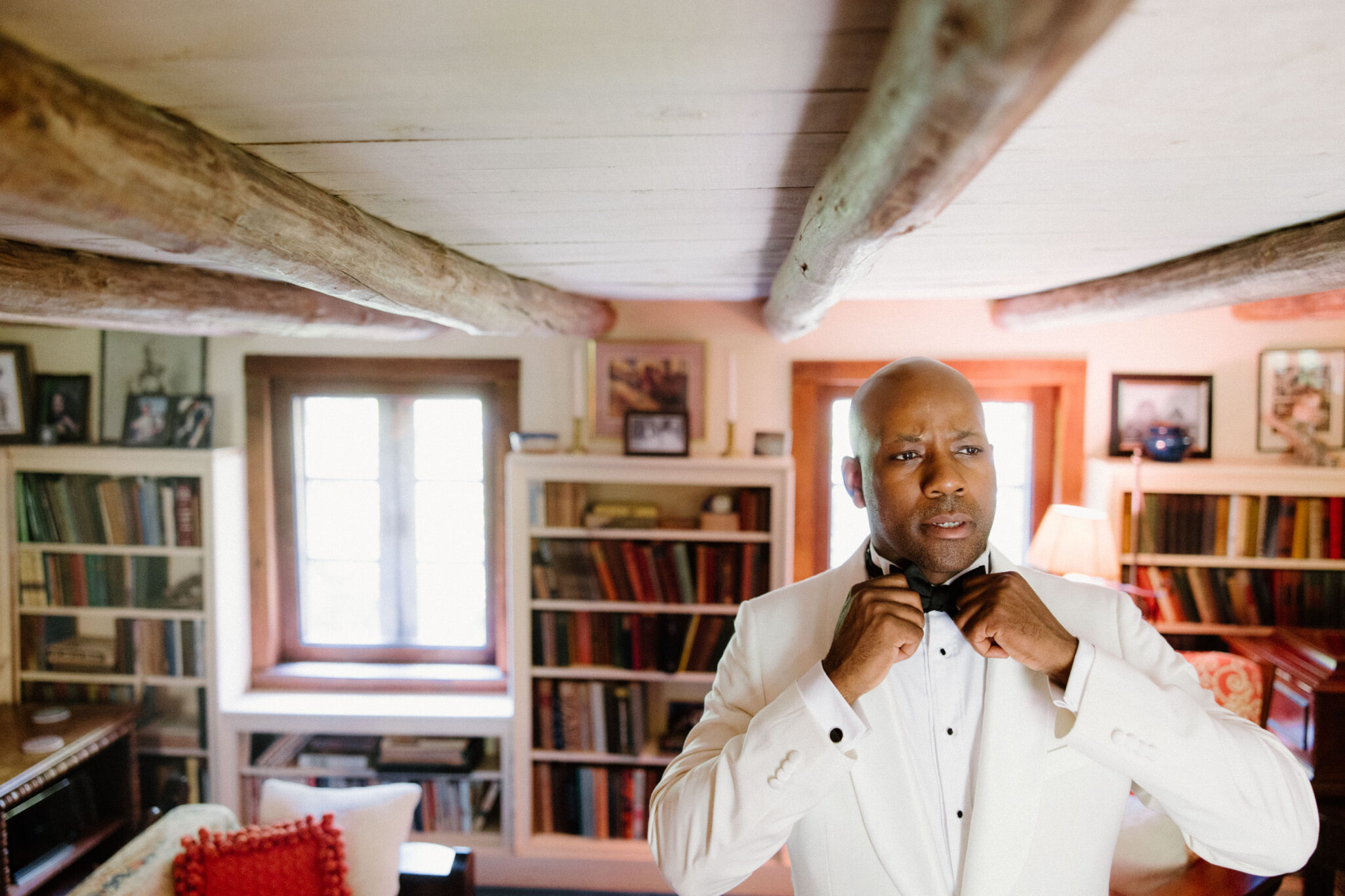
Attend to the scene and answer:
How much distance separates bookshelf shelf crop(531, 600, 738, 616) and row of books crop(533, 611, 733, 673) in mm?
38

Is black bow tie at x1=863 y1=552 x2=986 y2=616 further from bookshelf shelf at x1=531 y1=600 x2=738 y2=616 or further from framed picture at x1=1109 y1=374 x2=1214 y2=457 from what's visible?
framed picture at x1=1109 y1=374 x2=1214 y2=457

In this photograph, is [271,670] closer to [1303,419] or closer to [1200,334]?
[1200,334]

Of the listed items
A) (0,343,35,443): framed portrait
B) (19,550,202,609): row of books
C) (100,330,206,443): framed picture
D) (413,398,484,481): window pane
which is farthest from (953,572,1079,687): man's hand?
(0,343,35,443): framed portrait

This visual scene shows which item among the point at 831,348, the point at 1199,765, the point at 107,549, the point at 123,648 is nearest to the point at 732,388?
the point at 831,348

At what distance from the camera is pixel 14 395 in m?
3.14

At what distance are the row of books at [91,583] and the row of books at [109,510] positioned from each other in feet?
0.31

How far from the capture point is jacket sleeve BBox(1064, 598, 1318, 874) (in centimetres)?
108

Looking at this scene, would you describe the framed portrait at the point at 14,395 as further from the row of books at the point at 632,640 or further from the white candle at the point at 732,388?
the white candle at the point at 732,388

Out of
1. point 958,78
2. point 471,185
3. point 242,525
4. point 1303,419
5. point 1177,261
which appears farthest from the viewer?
point 242,525

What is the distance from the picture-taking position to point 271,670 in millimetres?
3361

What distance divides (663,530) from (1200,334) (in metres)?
2.50

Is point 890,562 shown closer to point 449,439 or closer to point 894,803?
point 894,803

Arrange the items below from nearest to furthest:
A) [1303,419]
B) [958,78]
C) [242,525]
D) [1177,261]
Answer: [958,78], [1177,261], [1303,419], [242,525]

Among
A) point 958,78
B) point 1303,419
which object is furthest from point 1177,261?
point 958,78
